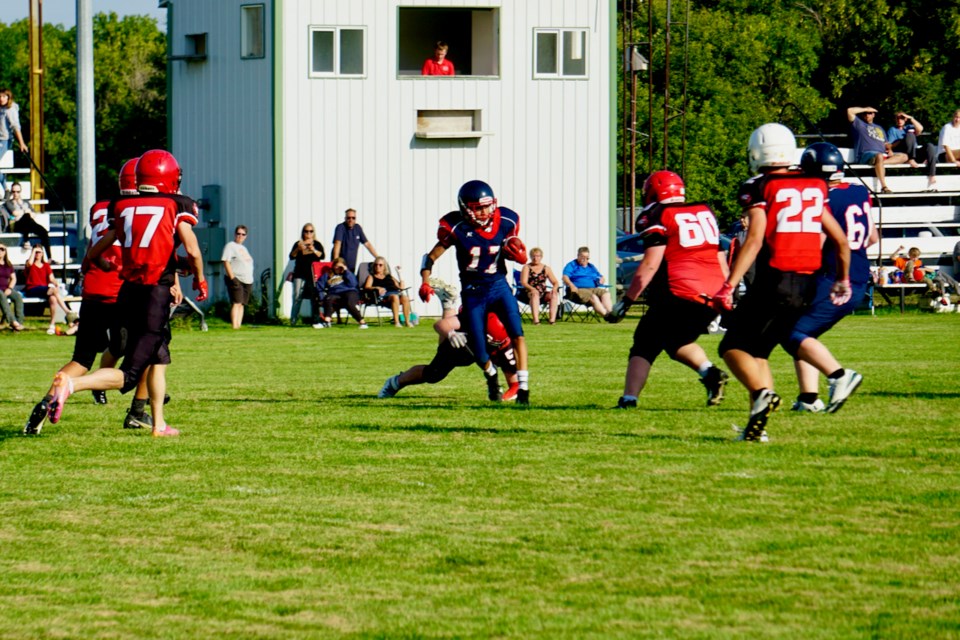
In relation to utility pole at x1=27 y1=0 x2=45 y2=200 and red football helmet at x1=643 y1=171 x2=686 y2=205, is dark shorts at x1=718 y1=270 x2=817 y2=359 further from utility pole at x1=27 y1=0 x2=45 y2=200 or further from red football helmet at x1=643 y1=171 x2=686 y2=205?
utility pole at x1=27 y1=0 x2=45 y2=200

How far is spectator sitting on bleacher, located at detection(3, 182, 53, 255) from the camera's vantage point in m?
28.7

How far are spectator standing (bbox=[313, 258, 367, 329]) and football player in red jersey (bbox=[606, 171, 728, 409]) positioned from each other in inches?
580

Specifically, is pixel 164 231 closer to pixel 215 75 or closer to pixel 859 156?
pixel 215 75

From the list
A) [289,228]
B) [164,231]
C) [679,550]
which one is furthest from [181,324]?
[679,550]

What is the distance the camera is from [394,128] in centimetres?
2995

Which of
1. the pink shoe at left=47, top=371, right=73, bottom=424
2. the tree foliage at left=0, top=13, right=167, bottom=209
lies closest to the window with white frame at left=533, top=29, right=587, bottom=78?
the pink shoe at left=47, top=371, right=73, bottom=424

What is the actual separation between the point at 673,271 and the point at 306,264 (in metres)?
15.9

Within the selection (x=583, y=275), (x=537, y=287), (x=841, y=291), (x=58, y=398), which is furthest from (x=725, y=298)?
(x=583, y=275)

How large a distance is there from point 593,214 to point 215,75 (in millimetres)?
7215

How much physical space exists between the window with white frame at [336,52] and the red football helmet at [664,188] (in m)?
18.7

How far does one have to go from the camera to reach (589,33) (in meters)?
30.8

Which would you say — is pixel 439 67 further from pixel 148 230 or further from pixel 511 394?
pixel 148 230

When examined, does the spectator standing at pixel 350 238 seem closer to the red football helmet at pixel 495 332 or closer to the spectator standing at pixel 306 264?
the spectator standing at pixel 306 264

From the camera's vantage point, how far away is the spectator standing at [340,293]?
86.5 ft
